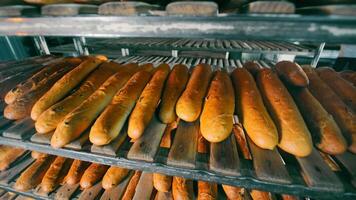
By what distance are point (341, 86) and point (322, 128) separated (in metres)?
Answer: 0.40

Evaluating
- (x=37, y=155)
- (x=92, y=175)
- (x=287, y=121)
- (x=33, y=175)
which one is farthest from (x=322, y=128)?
(x=37, y=155)

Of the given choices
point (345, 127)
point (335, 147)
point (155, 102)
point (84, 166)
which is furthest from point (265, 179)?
point (84, 166)

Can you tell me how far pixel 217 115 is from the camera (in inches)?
24.2

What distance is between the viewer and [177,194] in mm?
832

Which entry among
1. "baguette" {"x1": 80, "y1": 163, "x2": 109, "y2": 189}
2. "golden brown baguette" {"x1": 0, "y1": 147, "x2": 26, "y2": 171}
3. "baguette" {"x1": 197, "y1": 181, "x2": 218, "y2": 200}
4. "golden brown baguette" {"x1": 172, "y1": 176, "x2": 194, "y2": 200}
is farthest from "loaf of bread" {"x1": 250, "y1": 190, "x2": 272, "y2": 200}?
"golden brown baguette" {"x1": 0, "y1": 147, "x2": 26, "y2": 171}

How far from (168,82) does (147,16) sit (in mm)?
424

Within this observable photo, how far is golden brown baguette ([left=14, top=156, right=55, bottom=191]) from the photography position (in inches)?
37.2

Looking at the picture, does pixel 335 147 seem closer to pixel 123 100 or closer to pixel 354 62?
pixel 123 100

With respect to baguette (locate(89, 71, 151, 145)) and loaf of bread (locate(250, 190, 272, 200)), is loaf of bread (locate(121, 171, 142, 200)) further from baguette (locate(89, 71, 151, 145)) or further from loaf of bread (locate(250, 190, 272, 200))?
loaf of bread (locate(250, 190, 272, 200))

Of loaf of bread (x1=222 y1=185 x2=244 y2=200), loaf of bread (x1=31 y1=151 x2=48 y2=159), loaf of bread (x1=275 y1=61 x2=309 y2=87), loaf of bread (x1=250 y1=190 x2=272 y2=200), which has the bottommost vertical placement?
loaf of bread (x1=31 y1=151 x2=48 y2=159)

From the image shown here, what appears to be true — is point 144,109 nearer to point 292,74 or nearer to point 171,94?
point 171,94

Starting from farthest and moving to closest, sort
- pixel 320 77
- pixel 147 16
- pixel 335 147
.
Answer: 1. pixel 320 77
2. pixel 335 147
3. pixel 147 16

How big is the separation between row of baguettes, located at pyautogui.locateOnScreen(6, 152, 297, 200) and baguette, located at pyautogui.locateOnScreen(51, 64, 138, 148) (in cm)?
43

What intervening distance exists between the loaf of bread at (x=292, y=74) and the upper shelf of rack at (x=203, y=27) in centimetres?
46
